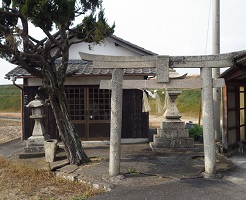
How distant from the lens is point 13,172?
24.5 feet

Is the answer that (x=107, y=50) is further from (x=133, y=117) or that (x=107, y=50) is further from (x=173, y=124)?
(x=173, y=124)

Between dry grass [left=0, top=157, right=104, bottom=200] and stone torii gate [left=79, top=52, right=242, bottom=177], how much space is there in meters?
1.01

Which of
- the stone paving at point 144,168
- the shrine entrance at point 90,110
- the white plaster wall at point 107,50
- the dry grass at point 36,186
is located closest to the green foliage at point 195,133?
the stone paving at point 144,168

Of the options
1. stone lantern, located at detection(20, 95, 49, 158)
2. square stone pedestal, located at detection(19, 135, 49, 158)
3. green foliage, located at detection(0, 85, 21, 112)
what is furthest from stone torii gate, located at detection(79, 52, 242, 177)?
green foliage, located at detection(0, 85, 21, 112)

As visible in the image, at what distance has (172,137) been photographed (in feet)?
33.0

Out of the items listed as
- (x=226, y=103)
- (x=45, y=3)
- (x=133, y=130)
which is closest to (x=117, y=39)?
(x=133, y=130)

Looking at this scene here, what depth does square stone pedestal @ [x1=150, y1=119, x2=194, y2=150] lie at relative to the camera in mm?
9898

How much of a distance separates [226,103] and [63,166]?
564 centimetres

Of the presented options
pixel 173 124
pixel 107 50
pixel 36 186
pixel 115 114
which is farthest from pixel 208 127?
pixel 107 50

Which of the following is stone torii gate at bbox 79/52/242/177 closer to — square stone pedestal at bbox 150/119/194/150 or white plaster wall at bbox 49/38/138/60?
square stone pedestal at bbox 150/119/194/150

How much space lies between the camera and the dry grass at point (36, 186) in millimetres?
5709

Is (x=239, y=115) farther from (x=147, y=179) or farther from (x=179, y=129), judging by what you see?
(x=147, y=179)

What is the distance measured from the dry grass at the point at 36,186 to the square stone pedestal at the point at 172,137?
4410 mm

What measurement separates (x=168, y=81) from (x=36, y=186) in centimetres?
409
